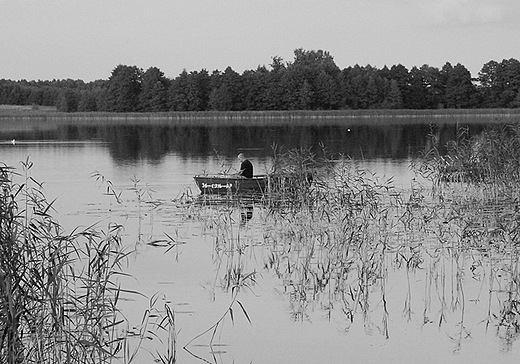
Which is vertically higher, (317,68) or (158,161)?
(317,68)

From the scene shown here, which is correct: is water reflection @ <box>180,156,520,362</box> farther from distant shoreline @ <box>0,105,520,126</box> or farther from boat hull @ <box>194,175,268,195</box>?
distant shoreline @ <box>0,105,520,126</box>

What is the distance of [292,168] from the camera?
18.6m

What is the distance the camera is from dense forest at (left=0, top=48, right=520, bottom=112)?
319 feet

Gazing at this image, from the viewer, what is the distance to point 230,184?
67.3 feet

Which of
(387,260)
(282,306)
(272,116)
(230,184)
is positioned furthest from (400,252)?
(272,116)

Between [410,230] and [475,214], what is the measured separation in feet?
5.69

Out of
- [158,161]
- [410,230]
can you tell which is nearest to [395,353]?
[410,230]

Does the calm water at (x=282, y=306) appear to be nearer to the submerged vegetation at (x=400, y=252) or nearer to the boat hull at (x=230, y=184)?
the submerged vegetation at (x=400, y=252)

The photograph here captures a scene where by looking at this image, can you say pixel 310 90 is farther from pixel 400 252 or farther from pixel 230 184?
pixel 400 252

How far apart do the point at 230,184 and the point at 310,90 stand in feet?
254

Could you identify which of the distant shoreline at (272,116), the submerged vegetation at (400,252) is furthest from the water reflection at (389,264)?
the distant shoreline at (272,116)

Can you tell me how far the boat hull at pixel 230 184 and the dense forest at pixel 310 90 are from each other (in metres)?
75.3

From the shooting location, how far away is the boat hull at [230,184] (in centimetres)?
2025

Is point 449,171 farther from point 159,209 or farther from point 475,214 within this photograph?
point 159,209
